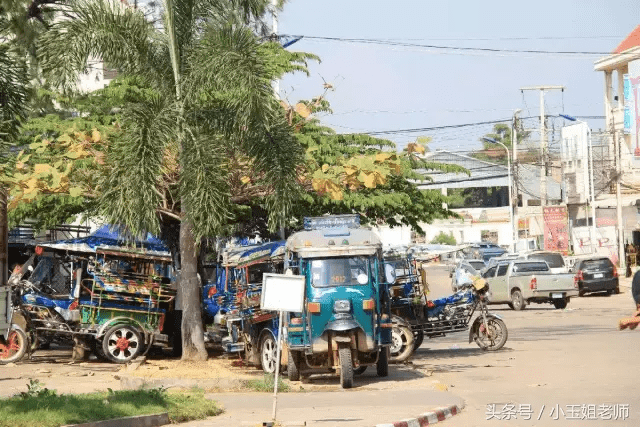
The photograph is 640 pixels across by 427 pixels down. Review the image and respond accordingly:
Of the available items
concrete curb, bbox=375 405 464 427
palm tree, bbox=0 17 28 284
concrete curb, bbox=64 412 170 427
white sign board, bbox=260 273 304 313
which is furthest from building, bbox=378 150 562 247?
palm tree, bbox=0 17 28 284

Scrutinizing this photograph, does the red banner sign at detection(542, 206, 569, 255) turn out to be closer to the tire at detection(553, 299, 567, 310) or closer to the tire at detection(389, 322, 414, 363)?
the tire at detection(553, 299, 567, 310)

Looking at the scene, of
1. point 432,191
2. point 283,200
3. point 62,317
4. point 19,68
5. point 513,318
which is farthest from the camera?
point 513,318

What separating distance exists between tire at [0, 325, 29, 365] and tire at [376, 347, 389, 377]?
8.37 metres

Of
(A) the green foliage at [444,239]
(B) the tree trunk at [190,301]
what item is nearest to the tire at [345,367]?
(B) the tree trunk at [190,301]

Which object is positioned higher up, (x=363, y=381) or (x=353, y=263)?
(x=353, y=263)

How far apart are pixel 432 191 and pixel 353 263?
980 centimetres

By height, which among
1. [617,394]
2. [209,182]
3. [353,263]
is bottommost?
[617,394]

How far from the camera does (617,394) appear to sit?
18.1 m

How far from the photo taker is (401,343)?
25703 millimetres

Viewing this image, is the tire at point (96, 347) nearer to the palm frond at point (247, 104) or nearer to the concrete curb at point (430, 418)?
the palm frond at point (247, 104)

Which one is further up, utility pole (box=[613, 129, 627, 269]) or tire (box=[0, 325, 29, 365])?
utility pole (box=[613, 129, 627, 269])

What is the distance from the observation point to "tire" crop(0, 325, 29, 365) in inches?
1046

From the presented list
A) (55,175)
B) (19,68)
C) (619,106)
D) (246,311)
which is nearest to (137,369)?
(246,311)

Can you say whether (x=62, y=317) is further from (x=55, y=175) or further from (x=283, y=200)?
(x=283, y=200)
